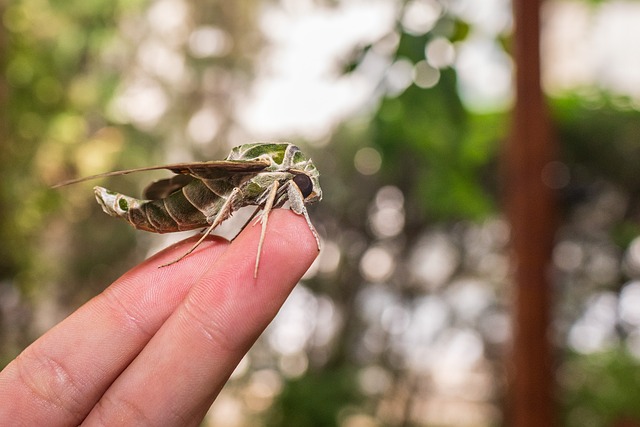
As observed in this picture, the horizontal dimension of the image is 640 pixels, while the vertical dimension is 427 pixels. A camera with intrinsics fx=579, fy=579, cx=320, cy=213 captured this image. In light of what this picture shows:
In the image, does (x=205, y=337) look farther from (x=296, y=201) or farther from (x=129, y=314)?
(x=296, y=201)

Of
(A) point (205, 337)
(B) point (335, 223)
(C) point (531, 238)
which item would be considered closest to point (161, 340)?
(A) point (205, 337)

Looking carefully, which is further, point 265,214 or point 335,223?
point 335,223

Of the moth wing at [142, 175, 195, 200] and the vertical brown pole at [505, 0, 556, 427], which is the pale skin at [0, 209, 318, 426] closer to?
the moth wing at [142, 175, 195, 200]

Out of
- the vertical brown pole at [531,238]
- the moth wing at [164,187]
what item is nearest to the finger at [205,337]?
the moth wing at [164,187]

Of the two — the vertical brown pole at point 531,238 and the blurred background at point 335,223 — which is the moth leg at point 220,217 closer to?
the vertical brown pole at point 531,238

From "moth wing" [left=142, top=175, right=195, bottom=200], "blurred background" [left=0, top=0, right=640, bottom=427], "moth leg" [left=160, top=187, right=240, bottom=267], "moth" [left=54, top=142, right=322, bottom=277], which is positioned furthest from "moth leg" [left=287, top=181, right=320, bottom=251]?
"blurred background" [left=0, top=0, right=640, bottom=427]
